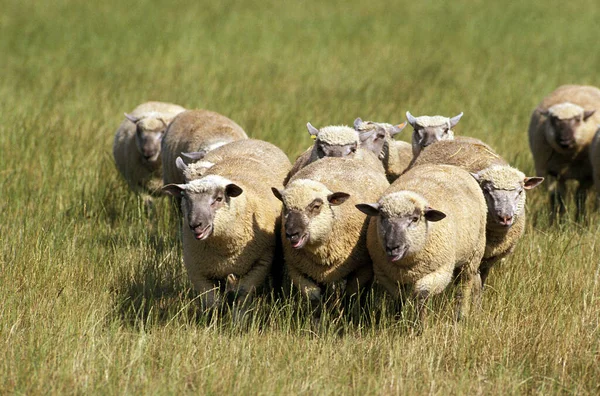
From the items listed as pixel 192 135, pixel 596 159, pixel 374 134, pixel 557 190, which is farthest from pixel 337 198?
pixel 557 190

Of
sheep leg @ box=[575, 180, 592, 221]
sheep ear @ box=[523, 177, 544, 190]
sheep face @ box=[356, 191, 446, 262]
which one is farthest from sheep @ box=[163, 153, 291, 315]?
sheep leg @ box=[575, 180, 592, 221]

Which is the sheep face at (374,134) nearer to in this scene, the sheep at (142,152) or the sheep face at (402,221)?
the sheep at (142,152)

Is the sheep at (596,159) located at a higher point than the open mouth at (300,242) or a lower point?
higher

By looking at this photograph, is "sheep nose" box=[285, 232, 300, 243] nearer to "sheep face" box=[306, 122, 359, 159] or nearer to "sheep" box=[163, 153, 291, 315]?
"sheep" box=[163, 153, 291, 315]

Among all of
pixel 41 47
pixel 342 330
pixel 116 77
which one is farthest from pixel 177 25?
pixel 342 330

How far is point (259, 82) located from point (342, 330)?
855 centimetres

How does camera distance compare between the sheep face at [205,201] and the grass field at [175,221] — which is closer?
the grass field at [175,221]

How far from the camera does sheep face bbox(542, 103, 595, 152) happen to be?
9.87m

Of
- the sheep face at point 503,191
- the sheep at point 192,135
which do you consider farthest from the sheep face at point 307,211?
the sheep at point 192,135

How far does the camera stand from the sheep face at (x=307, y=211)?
5996mm

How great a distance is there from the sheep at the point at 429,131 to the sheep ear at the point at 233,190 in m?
2.81

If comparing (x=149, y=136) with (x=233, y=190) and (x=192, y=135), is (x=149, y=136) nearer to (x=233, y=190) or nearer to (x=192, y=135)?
(x=192, y=135)

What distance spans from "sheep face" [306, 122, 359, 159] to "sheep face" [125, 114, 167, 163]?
2759 mm

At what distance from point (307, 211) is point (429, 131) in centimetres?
280
